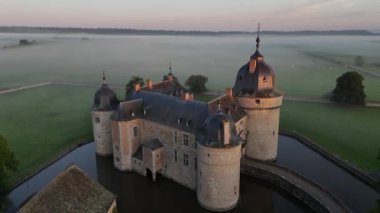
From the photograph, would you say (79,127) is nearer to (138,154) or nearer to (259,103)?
(138,154)

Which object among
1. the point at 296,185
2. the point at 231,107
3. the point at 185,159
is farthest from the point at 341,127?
the point at 185,159

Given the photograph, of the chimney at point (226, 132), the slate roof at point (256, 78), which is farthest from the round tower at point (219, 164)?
the slate roof at point (256, 78)

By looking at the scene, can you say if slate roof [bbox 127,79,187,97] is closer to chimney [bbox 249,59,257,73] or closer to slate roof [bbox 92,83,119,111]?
slate roof [bbox 92,83,119,111]

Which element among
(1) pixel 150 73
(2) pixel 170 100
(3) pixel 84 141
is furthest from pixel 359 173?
(1) pixel 150 73

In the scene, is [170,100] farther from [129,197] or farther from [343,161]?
[343,161]

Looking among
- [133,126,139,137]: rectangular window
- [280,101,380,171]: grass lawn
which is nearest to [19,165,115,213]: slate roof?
[133,126,139,137]: rectangular window

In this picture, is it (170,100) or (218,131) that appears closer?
(218,131)
